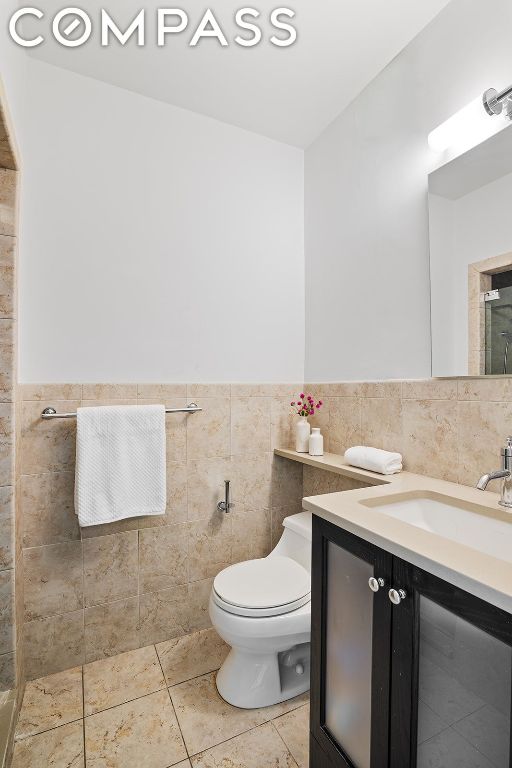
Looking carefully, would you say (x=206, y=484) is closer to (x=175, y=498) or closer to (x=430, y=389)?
(x=175, y=498)

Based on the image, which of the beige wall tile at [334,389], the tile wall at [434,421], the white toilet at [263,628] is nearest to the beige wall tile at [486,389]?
the tile wall at [434,421]

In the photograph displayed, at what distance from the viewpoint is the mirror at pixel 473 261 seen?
1207 millimetres

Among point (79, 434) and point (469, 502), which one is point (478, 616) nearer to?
point (469, 502)

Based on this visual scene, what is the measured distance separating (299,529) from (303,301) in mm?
1210

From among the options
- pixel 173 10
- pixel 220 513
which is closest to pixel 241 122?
pixel 173 10

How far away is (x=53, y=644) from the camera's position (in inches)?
63.4

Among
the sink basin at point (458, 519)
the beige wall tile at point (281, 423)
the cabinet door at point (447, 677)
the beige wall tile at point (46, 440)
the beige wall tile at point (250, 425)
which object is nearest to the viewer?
the cabinet door at point (447, 677)

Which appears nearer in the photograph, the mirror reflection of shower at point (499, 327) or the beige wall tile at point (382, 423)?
the mirror reflection of shower at point (499, 327)

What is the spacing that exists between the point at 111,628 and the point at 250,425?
1091 mm

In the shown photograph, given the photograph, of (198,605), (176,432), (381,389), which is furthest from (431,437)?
(198,605)

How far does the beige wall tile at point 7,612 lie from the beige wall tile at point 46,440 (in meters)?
0.38

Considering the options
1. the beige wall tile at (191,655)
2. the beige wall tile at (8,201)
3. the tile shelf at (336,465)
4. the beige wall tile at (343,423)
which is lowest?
the beige wall tile at (191,655)

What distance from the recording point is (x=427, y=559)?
0.73 meters

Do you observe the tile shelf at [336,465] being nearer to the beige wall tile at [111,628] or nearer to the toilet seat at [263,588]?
the toilet seat at [263,588]
